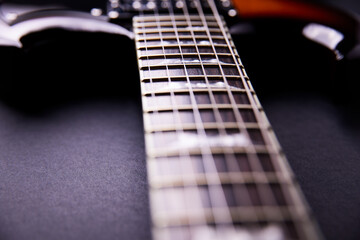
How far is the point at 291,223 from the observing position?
47 centimetres

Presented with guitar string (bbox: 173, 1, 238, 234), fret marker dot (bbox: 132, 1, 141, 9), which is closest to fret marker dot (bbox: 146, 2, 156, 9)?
fret marker dot (bbox: 132, 1, 141, 9)

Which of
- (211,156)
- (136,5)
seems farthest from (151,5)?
(211,156)

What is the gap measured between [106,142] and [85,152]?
0.05 meters

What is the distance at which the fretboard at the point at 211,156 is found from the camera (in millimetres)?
471

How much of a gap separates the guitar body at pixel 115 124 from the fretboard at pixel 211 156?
18cm

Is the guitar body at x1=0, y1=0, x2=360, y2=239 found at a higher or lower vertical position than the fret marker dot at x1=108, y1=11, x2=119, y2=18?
lower

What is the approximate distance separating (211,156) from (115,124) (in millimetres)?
412

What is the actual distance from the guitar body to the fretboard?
0.58 ft

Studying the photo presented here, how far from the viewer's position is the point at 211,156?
0.56 metres

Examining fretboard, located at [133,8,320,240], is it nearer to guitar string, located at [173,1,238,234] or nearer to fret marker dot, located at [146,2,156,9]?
guitar string, located at [173,1,238,234]

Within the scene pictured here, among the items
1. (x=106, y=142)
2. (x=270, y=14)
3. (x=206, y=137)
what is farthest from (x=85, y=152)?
(x=270, y=14)

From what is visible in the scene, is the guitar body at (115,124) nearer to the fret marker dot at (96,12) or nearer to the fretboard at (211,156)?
the fret marker dot at (96,12)

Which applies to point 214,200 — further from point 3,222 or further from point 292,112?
point 292,112

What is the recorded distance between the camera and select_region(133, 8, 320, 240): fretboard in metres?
0.47
